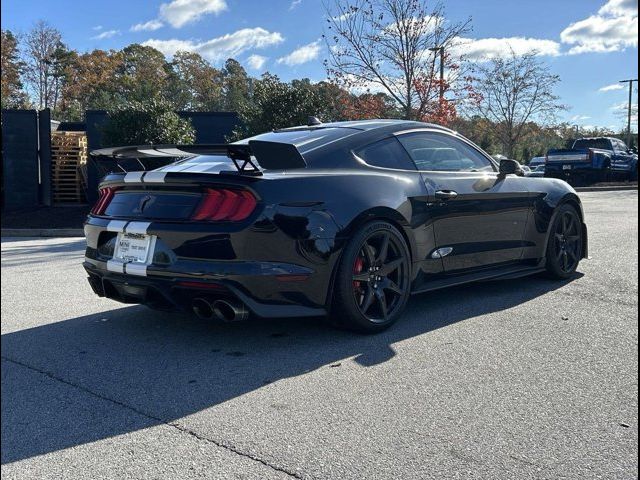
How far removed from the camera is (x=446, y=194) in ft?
15.1

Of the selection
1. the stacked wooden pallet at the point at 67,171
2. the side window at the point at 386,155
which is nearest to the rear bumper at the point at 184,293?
the side window at the point at 386,155

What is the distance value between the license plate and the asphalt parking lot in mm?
582

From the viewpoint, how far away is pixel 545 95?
27.7 m

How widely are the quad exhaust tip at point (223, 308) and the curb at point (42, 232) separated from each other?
32.0ft

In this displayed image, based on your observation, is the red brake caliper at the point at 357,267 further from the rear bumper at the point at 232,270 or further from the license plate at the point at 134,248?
the license plate at the point at 134,248

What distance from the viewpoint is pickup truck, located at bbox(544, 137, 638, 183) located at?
2239 centimetres

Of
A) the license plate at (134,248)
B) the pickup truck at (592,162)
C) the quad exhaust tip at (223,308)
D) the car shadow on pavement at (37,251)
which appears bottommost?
the car shadow on pavement at (37,251)

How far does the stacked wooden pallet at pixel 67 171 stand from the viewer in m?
17.3

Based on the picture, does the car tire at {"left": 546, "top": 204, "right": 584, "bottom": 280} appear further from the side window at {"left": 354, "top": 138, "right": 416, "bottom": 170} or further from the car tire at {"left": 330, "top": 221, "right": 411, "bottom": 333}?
the car tire at {"left": 330, "top": 221, "right": 411, "bottom": 333}

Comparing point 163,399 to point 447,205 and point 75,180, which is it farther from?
point 75,180

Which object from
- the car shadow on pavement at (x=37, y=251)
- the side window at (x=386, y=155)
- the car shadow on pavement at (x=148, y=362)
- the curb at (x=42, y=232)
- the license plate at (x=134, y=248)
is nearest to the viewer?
the car shadow on pavement at (x=148, y=362)

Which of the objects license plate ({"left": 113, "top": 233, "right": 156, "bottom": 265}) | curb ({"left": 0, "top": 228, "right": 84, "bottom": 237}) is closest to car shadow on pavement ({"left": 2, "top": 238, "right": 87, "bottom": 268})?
curb ({"left": 0, "top": 228, "right": 84, "bottom": 237})

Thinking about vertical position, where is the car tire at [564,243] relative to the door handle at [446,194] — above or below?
below

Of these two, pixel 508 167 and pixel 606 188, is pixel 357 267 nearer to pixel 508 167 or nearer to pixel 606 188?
pixel 508 167
